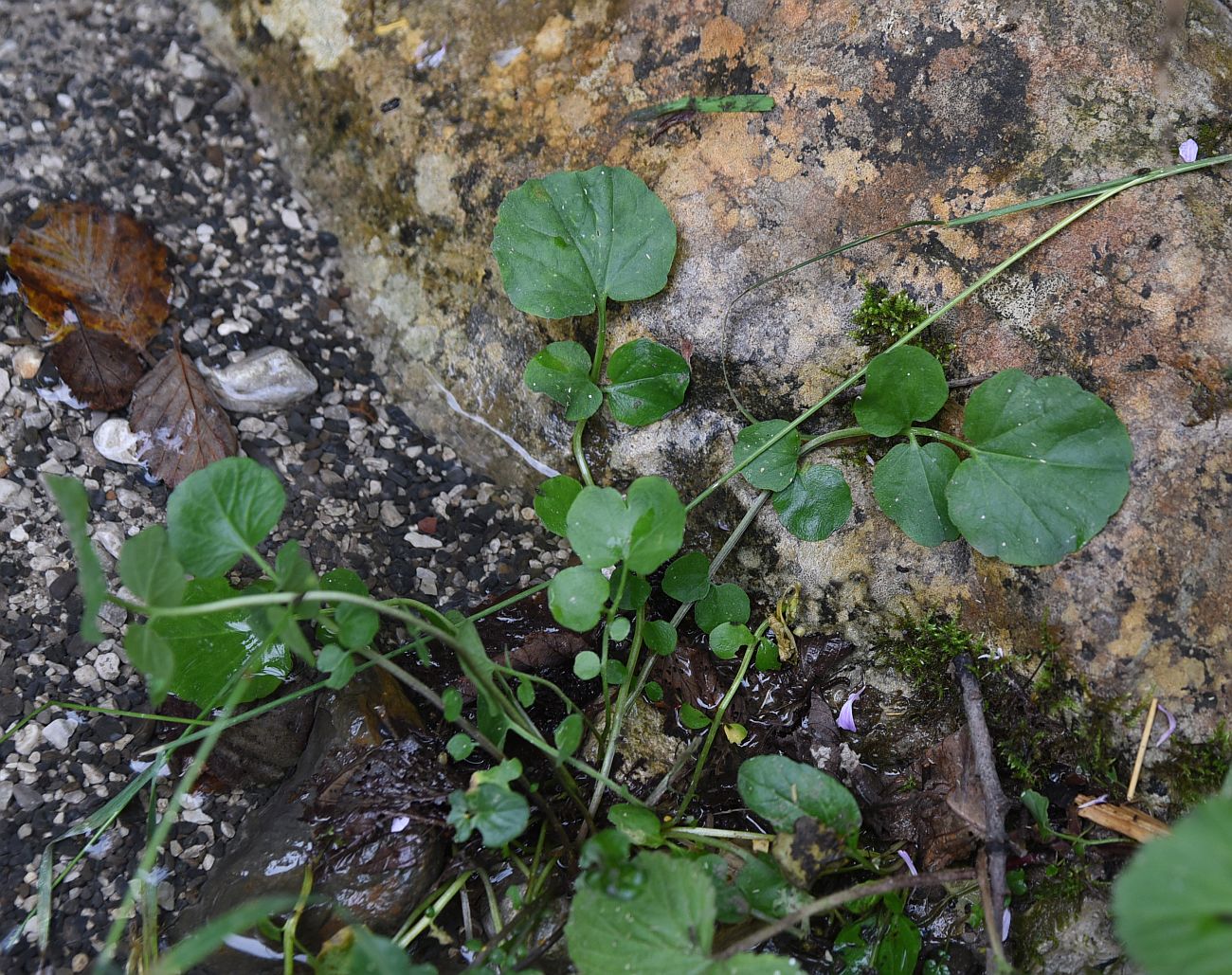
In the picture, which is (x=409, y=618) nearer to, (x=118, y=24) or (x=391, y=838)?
(x=391, y=838)

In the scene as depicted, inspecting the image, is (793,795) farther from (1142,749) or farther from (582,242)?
(582,242)

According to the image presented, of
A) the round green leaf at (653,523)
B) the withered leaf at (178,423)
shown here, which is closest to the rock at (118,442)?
the withered leaf at (178,423)

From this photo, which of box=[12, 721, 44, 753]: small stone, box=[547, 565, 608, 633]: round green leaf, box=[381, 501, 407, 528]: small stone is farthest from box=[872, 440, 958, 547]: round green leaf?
box=[12, 721, 44, 753]: small stone

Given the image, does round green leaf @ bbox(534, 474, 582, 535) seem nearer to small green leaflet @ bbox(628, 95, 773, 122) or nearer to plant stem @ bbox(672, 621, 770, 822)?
plant stem @ bbox(672, 621, 770, 822)

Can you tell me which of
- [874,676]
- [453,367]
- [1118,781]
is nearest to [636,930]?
[874,676]

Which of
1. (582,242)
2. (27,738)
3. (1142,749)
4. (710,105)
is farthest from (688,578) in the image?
(27,738)

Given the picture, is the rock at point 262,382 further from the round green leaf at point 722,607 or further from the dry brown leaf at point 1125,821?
the dry brown leaf at point 1125,821
